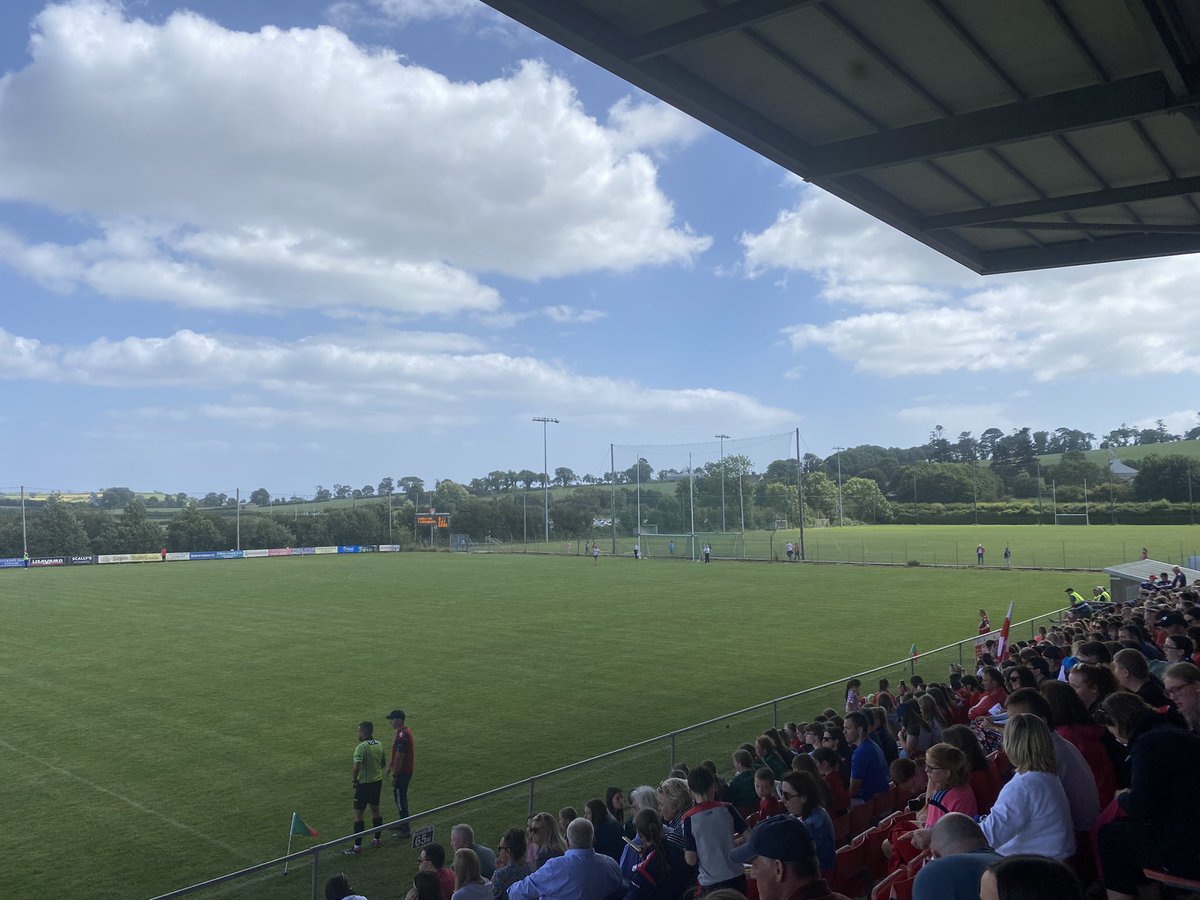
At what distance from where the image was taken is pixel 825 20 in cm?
790

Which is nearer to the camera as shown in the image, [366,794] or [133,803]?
[366,794]

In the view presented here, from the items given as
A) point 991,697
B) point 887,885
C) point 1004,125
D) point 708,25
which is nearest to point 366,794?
point 991,697

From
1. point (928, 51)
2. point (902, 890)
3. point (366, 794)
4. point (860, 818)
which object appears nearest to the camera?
point (902, 890)

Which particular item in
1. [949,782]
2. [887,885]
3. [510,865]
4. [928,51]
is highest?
[928,51]

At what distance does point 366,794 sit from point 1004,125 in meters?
10.4

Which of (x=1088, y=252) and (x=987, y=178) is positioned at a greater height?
(x=987, y=178)

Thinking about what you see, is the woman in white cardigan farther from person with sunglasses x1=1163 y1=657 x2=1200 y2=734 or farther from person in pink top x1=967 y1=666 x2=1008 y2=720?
person in pink top x1=967 y1=666 x2=1008 y2=720

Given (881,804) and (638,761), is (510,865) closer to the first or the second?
(881,804)

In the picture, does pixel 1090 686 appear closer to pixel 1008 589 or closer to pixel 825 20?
pixel 825 20

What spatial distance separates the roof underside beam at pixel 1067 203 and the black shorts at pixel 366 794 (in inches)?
432

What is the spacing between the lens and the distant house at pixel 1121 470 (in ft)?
320

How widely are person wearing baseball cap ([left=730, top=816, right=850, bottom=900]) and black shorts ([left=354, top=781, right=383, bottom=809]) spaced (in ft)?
26.3

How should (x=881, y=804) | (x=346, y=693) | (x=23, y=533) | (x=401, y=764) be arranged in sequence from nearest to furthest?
(x=881, y=804) → (x=401, y=764) → (x=346, y=693) → (x=23, y=533)

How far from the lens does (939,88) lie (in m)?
9.23
